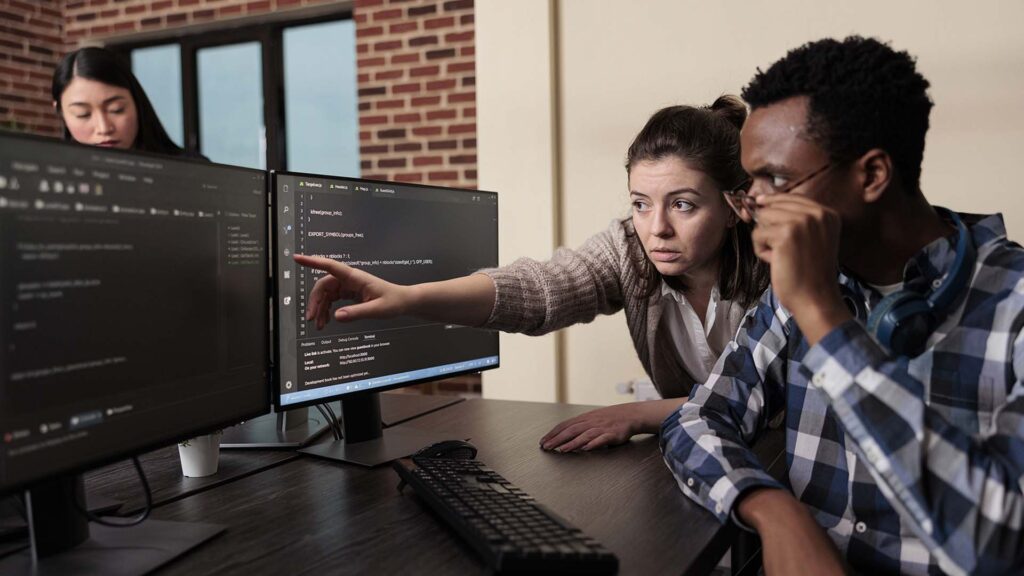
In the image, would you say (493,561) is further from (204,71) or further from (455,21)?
(204,71)

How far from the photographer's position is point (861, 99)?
104cm

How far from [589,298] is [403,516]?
2.37 feet

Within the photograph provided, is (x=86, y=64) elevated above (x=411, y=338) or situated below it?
above

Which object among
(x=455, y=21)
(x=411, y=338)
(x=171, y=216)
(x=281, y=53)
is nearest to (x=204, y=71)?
(x=281, y=53)

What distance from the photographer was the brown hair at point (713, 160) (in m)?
1.61

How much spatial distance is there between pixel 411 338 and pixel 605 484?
46 centimetres

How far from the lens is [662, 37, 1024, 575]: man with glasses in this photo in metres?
0.87

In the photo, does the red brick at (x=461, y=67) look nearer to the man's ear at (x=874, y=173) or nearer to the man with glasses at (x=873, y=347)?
the man with glasses at (x=873, y=347)

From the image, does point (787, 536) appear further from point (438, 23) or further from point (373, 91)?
point (373, 91)

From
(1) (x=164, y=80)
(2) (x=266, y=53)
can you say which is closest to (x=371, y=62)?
(2) (x=266, y=53)

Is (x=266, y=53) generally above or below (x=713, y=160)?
above

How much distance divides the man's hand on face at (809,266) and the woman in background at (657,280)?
557 millimetres

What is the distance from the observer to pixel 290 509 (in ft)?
3.62

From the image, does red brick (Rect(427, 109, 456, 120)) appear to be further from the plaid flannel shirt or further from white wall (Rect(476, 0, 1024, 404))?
the plaid flannel shirt
